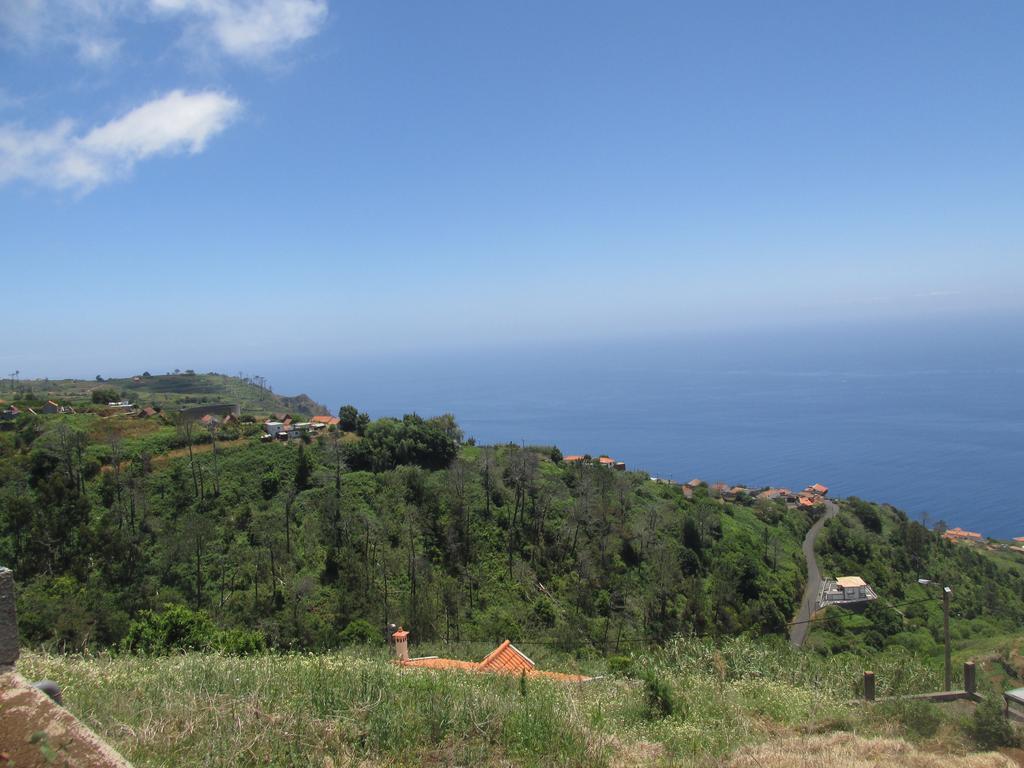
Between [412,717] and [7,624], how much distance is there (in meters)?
3.84

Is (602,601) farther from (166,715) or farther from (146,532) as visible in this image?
(166,715)

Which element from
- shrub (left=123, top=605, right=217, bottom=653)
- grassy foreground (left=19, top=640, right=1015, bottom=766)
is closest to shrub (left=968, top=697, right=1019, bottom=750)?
grassy foreground (left=19, top=640, right=1015, bottom=766)

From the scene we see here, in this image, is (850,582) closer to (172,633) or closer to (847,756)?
(847,756)

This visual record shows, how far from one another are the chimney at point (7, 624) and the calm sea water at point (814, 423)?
188 feet

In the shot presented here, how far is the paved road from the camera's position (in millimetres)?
26516

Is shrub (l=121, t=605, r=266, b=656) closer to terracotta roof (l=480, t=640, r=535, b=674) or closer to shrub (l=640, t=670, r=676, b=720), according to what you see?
terracotta roof (l=480, t=640, r=535, b=674)

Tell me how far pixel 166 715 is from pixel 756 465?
85.7m

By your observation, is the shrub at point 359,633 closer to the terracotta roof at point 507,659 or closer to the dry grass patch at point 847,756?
the terracotta roof at point 507,659

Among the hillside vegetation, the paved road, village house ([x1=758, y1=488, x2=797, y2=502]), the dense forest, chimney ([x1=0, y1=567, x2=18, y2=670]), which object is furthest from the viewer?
village house ([x1=758, y1=488, x2=797, y2=502])

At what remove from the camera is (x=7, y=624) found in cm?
376

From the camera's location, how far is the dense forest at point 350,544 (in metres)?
20.6

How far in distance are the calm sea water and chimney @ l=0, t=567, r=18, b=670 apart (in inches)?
2259

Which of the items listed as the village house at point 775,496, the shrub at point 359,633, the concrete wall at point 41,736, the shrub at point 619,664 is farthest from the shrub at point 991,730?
the village house at point 775,496

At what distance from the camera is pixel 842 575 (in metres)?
33.4
